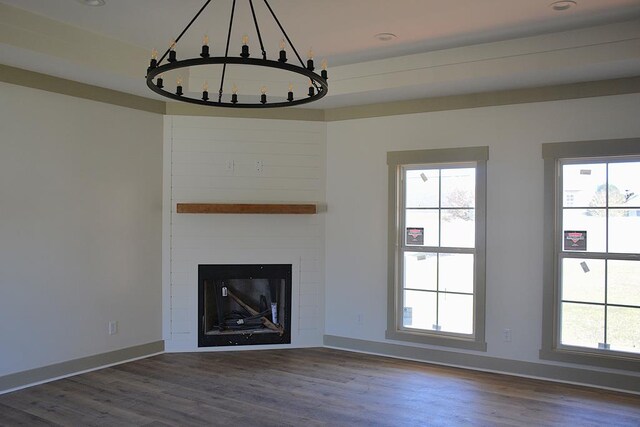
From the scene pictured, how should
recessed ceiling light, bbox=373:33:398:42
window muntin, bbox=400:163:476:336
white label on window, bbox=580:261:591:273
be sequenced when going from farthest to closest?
window muntin, bbox=400:163:476:336, white label on window, bbox=580:261:591:273, recessed ceiling light, bbox=373:33:398:42

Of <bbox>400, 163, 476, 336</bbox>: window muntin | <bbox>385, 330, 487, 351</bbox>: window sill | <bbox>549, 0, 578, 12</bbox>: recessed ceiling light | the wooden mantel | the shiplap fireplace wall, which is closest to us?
<bbox>549, 0, 578, 12</bbox>: recessed ceiling light

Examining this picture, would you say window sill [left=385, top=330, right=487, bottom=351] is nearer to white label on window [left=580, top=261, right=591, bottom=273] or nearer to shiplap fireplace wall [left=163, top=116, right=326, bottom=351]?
shiplap fireplace wall [left=163, top=116, right=326, bottom=351]

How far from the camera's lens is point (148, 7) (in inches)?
149

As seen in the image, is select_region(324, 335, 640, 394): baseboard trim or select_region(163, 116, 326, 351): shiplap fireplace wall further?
select_region(163, 116, 326, 351): shiplap fireplace wall

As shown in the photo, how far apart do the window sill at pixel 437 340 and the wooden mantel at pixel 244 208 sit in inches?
64.1

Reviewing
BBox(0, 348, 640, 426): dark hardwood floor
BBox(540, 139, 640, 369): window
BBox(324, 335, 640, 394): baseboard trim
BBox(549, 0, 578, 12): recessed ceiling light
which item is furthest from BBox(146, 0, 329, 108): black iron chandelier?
BBox(324, 335, 640, 394): baseboard trim

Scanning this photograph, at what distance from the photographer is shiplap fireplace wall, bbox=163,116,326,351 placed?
565 cm

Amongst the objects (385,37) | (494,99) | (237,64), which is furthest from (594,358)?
(237,64)

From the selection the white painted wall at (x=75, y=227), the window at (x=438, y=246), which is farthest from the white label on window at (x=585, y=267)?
the white painted wall at (x=75, y=227)

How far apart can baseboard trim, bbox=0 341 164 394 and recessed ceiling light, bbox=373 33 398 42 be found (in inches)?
152

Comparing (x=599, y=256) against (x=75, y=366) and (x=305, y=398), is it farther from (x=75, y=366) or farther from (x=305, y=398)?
(x=75, y=366)

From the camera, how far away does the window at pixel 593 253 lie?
14.7ft

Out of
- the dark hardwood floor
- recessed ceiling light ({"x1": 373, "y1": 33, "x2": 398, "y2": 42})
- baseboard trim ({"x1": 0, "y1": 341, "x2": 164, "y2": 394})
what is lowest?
the dark hardwood floor

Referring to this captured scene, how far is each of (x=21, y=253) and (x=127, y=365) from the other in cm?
152
